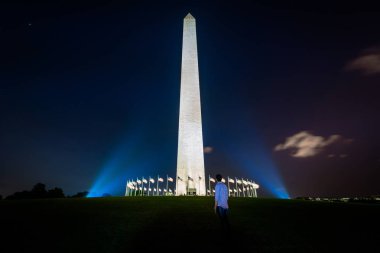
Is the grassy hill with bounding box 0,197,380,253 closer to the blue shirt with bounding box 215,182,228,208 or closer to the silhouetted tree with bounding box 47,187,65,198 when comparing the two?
the blue shirt with bounding box 215,182,228,208

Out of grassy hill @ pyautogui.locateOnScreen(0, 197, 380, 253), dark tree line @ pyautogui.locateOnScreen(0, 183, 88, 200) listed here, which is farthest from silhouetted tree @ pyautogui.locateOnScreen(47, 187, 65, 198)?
grassy hill @ pyautogui.locateOnScreen(0, 197, 380, 253)

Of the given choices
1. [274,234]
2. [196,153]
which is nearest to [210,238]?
[274,234]

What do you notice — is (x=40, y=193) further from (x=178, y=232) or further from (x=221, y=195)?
(x=221, y=195)

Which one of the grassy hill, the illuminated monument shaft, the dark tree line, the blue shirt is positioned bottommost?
the grassy hill

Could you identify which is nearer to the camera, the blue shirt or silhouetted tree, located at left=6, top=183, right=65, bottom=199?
the blue shirt

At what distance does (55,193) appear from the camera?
44094 millimetres

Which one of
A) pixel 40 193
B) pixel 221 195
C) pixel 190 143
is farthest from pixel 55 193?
pixel 221 195

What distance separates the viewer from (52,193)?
43688mm

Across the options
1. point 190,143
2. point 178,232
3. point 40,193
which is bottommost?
point 178,232

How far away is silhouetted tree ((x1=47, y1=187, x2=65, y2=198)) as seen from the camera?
4316 centimetres

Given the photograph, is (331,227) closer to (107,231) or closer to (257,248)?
(257,248)

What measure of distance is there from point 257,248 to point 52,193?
42.2 meters

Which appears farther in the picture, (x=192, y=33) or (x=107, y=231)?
(x=192, y=33)

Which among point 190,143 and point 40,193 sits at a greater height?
point 190,143
